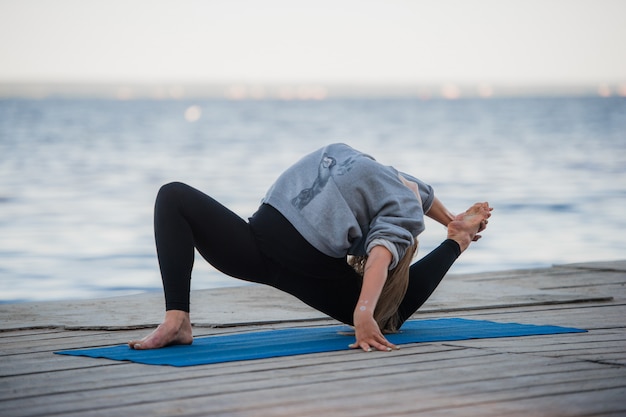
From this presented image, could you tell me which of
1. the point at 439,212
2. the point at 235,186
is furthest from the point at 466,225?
the point at 235,186

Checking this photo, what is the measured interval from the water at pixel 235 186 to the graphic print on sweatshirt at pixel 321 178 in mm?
4462

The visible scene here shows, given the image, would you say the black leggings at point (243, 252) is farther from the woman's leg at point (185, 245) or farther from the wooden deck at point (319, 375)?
the wooden deck at point (319, 375)

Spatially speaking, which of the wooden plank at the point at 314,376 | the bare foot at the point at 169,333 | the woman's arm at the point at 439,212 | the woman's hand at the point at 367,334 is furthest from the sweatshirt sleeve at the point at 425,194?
the bare foot at the point at 169,333

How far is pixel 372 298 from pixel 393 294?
30 centimetres

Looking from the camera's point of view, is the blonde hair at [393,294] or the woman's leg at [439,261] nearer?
the blonde hair at [393,294]

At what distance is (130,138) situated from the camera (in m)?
41.4

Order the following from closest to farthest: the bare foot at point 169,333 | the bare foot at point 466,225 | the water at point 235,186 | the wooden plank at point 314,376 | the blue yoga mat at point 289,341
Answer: the wooden plank at point 314,376 < the blue yoga mat at point 289,341 < the bare foot at point 169,333 < the bare foot at point 466,225 < the water at point 235,186

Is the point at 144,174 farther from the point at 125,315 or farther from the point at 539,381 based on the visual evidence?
the point at 539,381

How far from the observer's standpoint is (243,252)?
12.1ft

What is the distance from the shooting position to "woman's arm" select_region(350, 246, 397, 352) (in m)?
3.44

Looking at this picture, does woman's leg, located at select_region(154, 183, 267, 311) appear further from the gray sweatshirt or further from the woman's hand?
the woman's hand

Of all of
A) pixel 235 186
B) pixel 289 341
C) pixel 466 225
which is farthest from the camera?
pixel 235 186

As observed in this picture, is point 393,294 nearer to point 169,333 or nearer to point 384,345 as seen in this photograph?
point 384,345

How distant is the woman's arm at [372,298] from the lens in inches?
135
